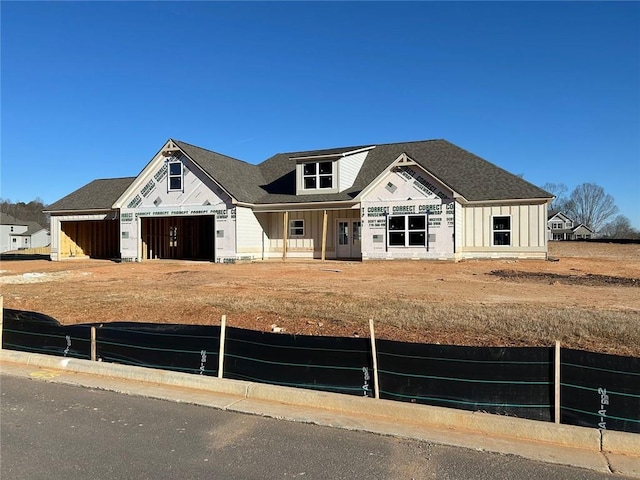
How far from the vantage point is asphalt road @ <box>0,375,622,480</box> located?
4121mm

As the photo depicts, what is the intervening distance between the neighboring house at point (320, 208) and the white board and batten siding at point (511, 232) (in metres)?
0.05

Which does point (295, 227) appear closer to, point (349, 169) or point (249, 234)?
point (249, 234)

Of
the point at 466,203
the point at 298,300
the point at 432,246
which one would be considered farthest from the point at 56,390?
the point at 466,203

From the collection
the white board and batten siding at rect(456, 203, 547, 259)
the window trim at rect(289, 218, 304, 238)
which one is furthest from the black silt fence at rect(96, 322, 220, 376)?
the window trim at rect(289, 218, 304, 238)

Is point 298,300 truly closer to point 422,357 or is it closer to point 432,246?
point 422,357

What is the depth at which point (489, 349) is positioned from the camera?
5379mm

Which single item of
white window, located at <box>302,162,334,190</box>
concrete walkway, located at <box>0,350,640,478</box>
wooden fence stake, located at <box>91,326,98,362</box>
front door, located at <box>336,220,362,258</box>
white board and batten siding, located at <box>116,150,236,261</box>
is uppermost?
white window, located at <box>302,162,334,190</box>

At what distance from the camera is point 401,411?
5.41 metres

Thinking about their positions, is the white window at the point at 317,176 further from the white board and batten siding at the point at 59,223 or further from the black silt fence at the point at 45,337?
the black silt fence at the point at 45,337

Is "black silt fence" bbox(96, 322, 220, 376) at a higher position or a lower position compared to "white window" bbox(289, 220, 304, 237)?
lower

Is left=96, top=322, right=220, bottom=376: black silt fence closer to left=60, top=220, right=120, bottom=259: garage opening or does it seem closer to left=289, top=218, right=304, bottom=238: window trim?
left=289, top=218, right=304, bottom=238: window trim

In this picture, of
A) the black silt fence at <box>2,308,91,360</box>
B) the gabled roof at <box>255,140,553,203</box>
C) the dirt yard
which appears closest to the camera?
the black silt fence at <box>2,308,91,360</box>

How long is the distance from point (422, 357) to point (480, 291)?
8.33m

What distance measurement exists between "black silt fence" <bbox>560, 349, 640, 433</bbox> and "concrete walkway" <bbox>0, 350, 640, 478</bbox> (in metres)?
0.24
